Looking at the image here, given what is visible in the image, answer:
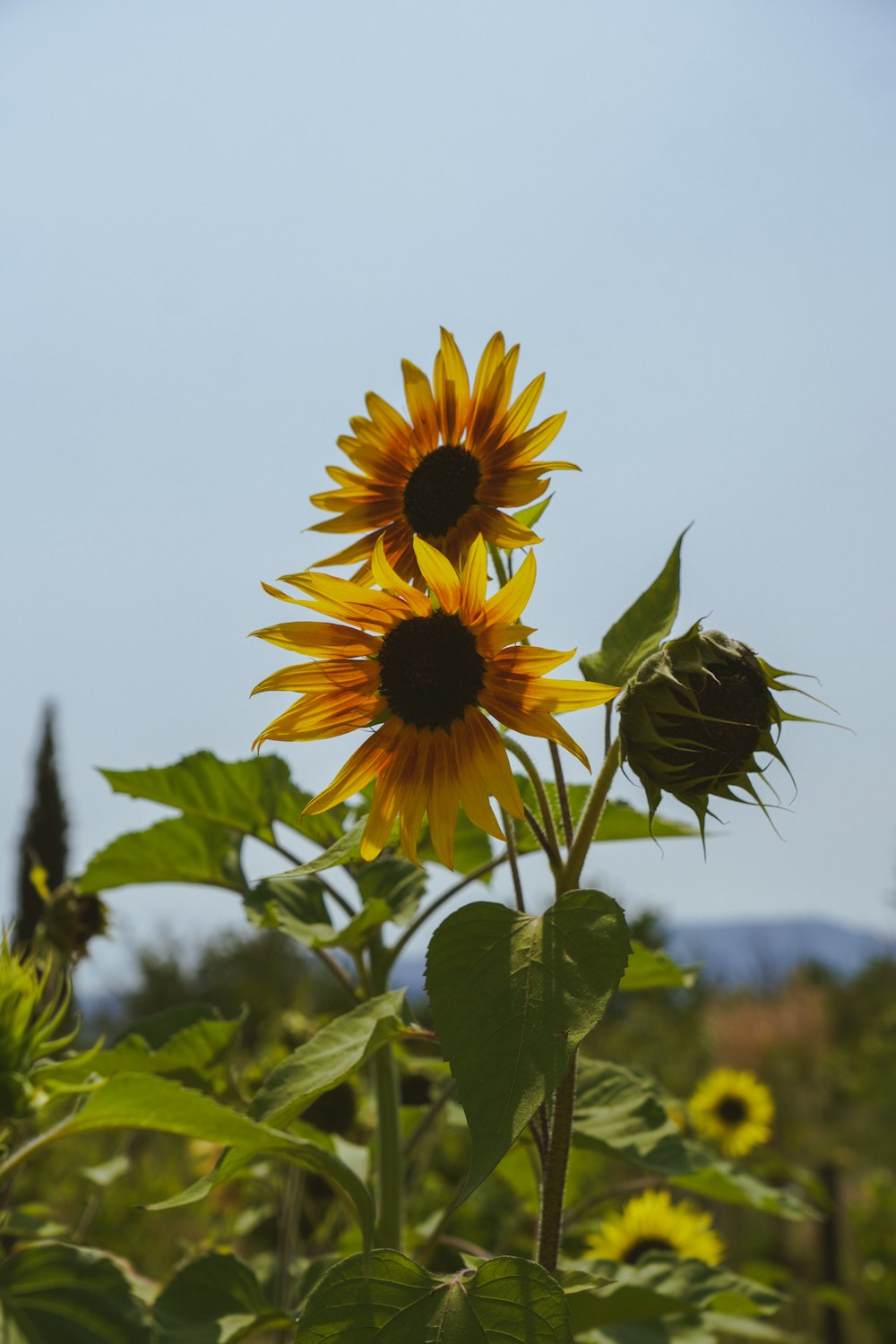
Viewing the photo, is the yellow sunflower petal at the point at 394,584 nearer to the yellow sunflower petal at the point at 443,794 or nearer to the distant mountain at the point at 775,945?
the yellow sunflower petal at the point at 443,794

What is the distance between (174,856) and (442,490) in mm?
448

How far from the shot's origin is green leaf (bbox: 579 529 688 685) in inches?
27.7

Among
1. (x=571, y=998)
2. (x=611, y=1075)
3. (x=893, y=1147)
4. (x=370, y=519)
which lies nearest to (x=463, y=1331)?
(x=571, y=998)

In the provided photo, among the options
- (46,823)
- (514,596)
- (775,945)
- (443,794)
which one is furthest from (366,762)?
(775,945)

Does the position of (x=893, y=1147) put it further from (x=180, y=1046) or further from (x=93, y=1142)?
(x=180, y=1046)

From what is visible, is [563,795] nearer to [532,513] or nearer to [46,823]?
[532,513]

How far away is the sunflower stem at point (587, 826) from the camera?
692 millimetres

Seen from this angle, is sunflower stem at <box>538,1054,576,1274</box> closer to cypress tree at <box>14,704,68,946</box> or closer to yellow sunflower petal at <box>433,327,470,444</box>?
yellow sunflower petal at <box>433,327,470,444</box>

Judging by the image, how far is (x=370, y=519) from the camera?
0.91 metres

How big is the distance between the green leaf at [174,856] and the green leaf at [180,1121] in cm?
34

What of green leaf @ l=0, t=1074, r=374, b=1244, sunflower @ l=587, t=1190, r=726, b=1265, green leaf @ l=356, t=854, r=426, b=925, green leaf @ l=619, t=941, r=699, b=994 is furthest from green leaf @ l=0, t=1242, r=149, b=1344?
sunflower @ l=587, t=1190, r=726, b=1265

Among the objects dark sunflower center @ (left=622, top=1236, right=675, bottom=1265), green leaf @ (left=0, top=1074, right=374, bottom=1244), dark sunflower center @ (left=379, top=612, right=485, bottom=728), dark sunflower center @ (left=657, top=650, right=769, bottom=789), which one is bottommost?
dark sunflower center @ (left=622, top=1236, right=675, bottom=1265)

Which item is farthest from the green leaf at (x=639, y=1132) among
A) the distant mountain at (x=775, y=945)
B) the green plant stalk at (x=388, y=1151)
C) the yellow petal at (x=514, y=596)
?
the distant mountain at (x=775, y=945)

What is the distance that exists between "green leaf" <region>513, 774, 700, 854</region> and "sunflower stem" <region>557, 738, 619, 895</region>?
0.15 metres
